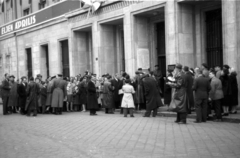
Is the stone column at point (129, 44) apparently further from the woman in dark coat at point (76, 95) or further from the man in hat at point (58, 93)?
the man in hat at point (58, 93)

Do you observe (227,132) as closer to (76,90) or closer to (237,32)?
(237,32)

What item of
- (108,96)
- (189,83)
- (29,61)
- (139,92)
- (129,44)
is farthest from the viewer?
(29,61)

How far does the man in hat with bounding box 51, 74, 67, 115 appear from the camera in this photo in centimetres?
1683

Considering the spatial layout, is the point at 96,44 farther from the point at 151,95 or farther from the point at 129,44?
the point at 151,95

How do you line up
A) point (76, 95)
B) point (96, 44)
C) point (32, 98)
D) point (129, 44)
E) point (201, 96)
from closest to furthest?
point (201, 96)
point (32, 98)
point (76, 95)
point (129, 44)
point (96, 44)

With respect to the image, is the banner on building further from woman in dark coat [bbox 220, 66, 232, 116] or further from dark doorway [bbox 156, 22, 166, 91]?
woman in dark coat [bbox 220, 66, 232, 116]

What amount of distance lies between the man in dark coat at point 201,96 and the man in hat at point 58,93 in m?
7.23

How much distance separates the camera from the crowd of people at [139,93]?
1184 cm

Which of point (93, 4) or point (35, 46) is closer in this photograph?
point (93, 4)

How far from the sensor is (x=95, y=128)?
11.0 metres

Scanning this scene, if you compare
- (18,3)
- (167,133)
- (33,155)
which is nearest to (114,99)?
(167,133)

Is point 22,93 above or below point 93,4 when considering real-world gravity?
below

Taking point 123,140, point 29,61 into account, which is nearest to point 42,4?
point 29,61

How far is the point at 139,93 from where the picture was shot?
52.0 feet
